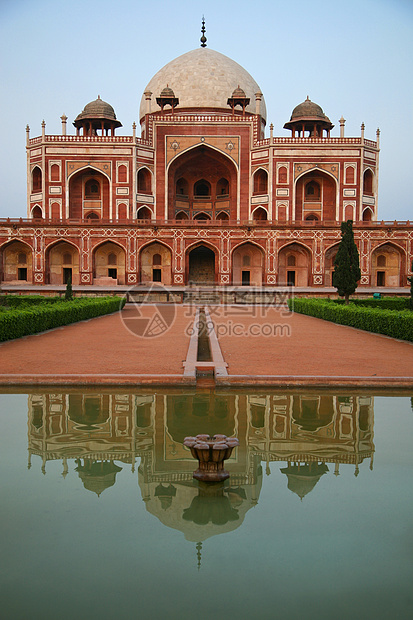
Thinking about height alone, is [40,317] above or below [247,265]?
below

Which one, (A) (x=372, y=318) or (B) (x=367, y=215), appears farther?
(B) (x=367, y=215)

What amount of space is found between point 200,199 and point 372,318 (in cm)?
2212

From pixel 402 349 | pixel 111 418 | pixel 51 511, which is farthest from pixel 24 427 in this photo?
pixel 402 349

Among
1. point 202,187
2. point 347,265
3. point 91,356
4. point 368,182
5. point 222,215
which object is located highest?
point 202,187

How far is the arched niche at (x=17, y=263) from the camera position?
25.5 meters

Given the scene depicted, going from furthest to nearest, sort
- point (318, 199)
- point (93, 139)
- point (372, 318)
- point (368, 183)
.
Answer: point (368, 183) → point (318, 199) → point (93, 139) → point (372, 318)

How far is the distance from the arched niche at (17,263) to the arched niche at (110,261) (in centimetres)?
315

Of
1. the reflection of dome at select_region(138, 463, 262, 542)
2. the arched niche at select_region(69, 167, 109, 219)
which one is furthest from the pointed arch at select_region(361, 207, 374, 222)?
the reflection of dome at select_region(138, 463, 262, 542)

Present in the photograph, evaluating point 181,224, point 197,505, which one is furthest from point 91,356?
point 181,224

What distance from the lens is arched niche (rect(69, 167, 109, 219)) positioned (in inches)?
1123

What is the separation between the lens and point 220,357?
7.00 metres

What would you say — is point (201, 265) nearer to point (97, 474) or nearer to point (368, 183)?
point (368, 183)

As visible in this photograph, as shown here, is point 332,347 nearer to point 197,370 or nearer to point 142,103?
point 197,370

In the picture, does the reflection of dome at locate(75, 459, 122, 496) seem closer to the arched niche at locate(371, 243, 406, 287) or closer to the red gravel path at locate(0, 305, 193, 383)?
the red gravel path at locate(0, 305, 193, 383)
